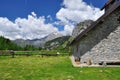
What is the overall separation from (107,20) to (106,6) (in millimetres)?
7355

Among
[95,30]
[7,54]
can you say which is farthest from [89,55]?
[7,54]

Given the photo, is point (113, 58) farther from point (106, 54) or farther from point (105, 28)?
point (105, 28)

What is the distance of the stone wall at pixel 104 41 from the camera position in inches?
1023

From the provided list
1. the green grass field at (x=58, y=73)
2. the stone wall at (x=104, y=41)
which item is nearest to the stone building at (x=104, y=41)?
the stone wall at (x=104, y=41)

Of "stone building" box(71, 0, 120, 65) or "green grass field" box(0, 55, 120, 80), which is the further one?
"stone building" box(71, 0, 120, 65)

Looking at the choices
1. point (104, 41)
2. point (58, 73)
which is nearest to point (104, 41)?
point (104, 41)

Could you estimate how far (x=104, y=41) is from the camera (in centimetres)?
2608

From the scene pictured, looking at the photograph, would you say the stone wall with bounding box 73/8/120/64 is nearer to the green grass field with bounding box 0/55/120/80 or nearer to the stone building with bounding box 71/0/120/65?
the stone building with bounding box 71/0/120/65

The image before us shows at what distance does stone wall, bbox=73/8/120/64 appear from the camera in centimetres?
2598

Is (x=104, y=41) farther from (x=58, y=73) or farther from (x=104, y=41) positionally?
(x=58, y=73)

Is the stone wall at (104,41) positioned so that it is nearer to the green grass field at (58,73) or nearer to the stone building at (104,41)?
the stone building at (104,41)

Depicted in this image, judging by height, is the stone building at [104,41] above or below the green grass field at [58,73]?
above

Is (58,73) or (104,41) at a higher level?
(104,41)

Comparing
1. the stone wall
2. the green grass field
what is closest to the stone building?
the stone wall
